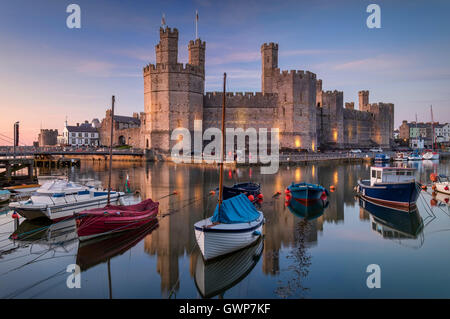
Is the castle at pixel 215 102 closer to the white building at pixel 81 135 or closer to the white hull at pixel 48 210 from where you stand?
the white hull at pixel 48 210

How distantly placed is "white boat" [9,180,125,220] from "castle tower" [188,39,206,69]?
39.5 metres

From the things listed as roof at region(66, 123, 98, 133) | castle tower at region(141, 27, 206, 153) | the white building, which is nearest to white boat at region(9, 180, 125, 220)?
castle tower at region(141, 27, 206, 153)

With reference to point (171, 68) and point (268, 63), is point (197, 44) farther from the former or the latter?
point (268, 63)

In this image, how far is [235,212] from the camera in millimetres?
10500

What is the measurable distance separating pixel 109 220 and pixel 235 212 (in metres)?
4.57

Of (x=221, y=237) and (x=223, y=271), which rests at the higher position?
(x=221, y=237)

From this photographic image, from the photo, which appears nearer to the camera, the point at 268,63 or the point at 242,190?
the point at 242,190

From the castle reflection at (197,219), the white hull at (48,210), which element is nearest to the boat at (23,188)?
the castle reflection at (197,219)

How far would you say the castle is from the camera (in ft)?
154

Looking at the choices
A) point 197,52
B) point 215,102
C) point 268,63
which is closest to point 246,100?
point 215,102

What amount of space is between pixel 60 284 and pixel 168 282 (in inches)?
106

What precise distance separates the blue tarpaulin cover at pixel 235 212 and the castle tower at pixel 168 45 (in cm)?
3945

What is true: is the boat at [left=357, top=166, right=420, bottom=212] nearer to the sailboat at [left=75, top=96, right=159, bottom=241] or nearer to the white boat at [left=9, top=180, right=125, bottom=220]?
the sailboat at [left=75, top=96, right=159, bottom=241]

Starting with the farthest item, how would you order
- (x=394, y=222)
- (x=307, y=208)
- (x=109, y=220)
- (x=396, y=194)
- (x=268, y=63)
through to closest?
(x=268, y=63)
(x=307, y=208)
(x=396, y=194)
(x=394, y=222)
(x=109, y=220)
